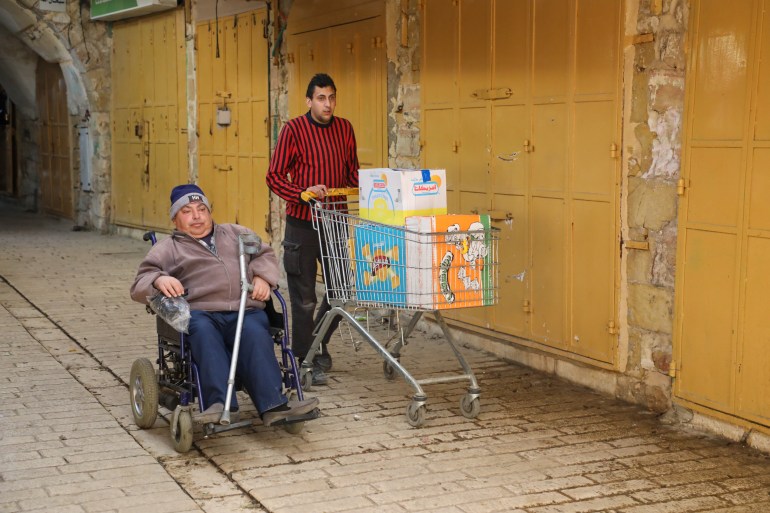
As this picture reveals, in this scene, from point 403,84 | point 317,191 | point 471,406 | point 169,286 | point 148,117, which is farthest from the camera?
point 148,117

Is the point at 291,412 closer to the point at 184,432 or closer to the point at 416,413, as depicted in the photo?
the point at 184,432

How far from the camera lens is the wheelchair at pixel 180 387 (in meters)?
5.30

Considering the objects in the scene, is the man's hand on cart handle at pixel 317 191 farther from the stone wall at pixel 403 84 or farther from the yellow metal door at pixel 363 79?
the yellow metal door at pixel 363 79

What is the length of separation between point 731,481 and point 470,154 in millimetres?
3434

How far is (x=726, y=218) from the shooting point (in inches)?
218

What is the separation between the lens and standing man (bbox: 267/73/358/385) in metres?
6.75

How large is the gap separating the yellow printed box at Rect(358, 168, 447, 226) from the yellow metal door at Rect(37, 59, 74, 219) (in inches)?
469

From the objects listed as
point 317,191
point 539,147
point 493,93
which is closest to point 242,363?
point 317,191

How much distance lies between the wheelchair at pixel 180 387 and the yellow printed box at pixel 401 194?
28.9 inches

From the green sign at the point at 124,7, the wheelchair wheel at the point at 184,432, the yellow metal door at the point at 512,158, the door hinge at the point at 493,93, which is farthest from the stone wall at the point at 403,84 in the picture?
the green sign at the point at 124,7

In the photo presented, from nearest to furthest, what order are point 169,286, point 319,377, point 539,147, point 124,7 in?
point 169,286 < point 319,377 < point 539,147 < point 124,7

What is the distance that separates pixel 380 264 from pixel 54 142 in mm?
13035

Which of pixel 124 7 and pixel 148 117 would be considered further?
pixel 148 117

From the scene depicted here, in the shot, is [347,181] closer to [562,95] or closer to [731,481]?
[562,95]
